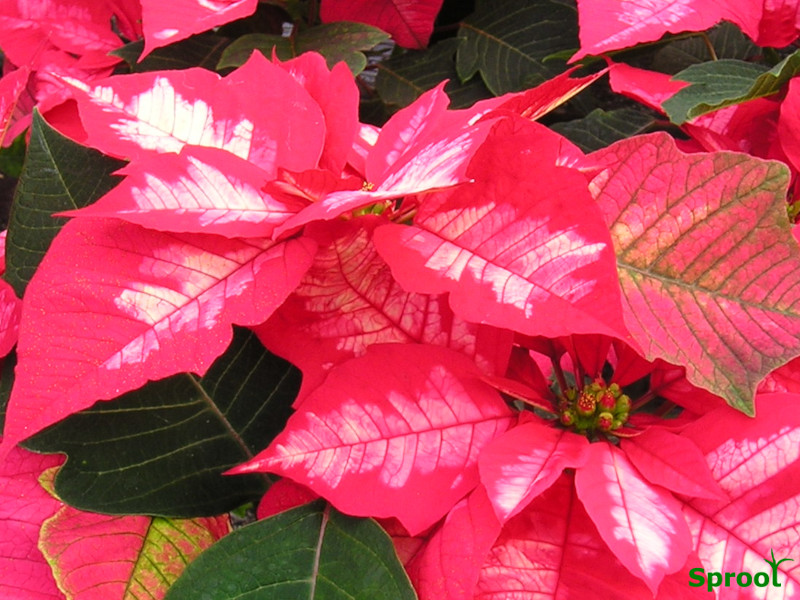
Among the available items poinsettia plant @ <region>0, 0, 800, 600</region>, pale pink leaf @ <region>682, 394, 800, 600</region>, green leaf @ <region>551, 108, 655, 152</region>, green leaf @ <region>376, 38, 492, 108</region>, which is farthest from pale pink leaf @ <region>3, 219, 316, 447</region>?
green leaf @ <region>376, 38, 492, 108</region>

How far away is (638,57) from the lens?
69 centimetres

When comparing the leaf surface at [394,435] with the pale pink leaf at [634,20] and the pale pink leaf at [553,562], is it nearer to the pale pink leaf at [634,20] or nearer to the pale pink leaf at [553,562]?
the pale pink leaf at [553,562]

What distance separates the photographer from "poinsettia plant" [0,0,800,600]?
342 millimetres

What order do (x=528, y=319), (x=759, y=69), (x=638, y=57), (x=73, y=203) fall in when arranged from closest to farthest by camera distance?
(x=528, y=319) < (x=73, y=203) < (x=759, y=69) < (x=638, y=57)

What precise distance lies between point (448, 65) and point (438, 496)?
0.51m

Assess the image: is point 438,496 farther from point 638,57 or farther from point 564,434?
point 638,57

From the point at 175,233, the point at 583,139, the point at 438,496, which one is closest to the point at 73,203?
the point at 175,233

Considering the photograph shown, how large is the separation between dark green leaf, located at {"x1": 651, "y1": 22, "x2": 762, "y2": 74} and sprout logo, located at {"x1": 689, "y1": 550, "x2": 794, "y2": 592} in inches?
18.6

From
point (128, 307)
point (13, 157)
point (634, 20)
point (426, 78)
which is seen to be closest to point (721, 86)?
point (634, 20)

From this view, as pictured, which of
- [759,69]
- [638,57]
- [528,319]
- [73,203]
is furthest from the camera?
[638,57]

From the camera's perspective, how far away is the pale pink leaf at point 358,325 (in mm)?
413

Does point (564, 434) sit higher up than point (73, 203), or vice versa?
point (73, 203)

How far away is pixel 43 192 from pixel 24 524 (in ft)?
0.60

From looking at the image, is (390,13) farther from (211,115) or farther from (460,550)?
(460,550)
